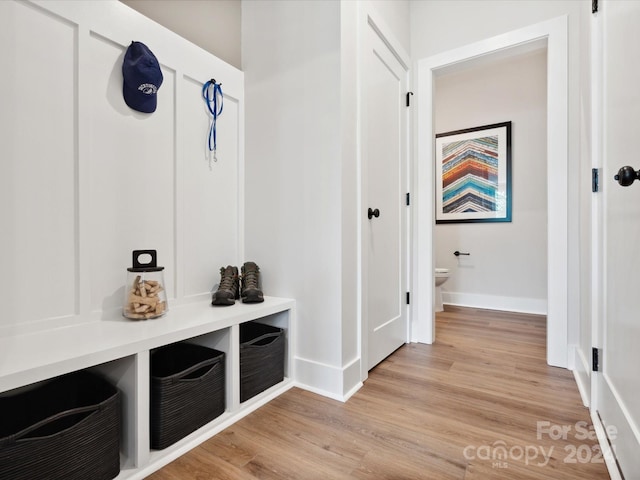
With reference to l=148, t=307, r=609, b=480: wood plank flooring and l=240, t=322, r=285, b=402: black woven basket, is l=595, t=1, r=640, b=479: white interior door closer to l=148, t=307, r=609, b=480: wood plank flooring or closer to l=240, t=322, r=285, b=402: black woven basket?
l=148, t=307, r=609, b=480: wood plank flooring

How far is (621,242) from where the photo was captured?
3.38 ft

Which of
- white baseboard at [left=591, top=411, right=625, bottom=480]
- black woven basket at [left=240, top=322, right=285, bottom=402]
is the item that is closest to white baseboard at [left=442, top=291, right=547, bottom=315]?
white baseboard at [left=591, top=411, right=625, bottom=480]

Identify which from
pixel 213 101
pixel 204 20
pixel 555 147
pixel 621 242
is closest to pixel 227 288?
pixel 213 101

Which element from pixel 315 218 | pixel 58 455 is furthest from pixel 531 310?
pixel 58 455

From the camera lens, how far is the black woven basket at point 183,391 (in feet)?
3.66

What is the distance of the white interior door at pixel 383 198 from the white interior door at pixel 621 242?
97cm

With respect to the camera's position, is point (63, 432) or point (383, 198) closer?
point (63, 432)

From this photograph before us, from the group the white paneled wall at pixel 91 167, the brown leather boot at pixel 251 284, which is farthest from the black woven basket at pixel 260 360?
the white paneled wall at pixel 91 167

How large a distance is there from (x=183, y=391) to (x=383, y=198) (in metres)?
1.46

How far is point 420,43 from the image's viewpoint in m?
2.38

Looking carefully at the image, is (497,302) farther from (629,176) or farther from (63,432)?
(63,432)

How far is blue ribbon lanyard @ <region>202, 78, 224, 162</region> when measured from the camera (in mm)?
1689

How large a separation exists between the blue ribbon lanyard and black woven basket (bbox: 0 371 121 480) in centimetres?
117

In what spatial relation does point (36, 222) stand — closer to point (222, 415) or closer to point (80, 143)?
point (80, 143)
